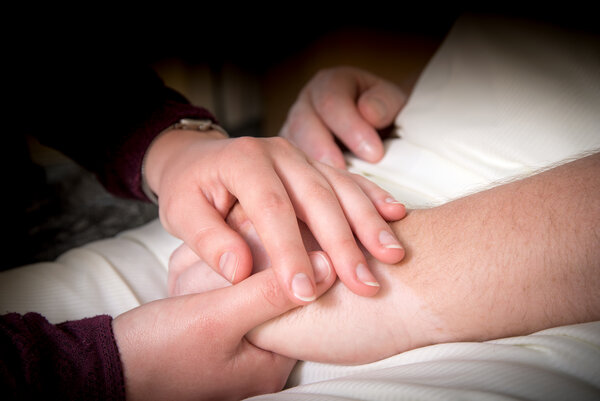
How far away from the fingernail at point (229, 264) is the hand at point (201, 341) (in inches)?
0.8

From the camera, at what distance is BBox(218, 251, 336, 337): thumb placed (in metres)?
0.47

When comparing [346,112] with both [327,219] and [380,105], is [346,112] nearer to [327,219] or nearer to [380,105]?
[380,105]

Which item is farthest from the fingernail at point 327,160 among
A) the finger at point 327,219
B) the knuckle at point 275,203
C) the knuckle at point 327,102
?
the knuckle at point 275,203

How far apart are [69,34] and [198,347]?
0.89 meters

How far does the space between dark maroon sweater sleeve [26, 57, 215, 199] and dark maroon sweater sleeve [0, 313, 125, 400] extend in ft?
1.34

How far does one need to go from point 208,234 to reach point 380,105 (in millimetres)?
569

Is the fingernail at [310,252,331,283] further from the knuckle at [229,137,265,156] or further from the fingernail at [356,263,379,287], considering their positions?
the knuckle at [229,137,265,156]

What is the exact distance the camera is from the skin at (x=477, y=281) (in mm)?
423

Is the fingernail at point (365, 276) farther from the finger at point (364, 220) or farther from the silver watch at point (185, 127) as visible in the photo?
the silver watch at point (185, 127)

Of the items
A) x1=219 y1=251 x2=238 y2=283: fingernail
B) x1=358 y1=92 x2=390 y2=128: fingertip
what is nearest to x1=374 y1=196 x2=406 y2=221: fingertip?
x1=219 y1=251 x2=238 y2=283: fingernail

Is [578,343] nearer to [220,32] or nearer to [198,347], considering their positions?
[198,347]

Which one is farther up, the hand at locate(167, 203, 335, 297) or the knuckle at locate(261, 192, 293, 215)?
the knuckle at locate(261, 192, 293, 215)

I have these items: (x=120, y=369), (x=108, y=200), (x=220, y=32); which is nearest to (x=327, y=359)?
(x=120, y=369)

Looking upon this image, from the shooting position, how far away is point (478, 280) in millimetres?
451
